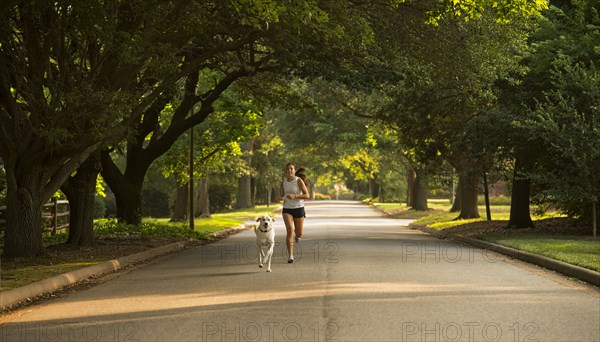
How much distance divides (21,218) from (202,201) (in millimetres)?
28995

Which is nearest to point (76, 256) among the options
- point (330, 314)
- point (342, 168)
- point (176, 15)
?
point (176, 15)

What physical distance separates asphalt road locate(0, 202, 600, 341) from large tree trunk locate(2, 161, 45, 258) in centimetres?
259

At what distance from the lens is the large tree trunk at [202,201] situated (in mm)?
46312

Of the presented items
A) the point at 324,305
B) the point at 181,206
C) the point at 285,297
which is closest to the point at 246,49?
the point at 285,297

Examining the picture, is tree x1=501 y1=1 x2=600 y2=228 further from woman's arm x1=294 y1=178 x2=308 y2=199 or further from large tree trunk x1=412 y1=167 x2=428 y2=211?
large tree trunk x1=412 y1=167 x2=428 y2=211

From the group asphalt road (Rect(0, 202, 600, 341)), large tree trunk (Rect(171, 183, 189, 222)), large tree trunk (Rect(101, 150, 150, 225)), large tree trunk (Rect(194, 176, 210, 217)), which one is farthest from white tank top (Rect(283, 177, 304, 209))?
large tree trunk (Rect(194, 176, 210, 217))

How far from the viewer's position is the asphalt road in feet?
29.2

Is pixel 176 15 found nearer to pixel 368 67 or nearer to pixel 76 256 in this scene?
pixel 76 256

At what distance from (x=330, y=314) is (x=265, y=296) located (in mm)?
2005

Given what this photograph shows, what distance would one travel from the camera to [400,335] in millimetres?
8695

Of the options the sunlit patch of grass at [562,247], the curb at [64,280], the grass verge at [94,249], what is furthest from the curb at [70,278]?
the sunlit patch of grass at [562,247]

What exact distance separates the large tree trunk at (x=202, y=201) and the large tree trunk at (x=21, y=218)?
28132 millimetres

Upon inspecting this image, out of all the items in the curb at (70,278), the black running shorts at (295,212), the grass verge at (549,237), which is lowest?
the curb at (70,278)

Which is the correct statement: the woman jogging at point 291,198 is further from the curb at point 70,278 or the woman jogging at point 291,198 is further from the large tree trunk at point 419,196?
the large tree trunk at point 419,196
